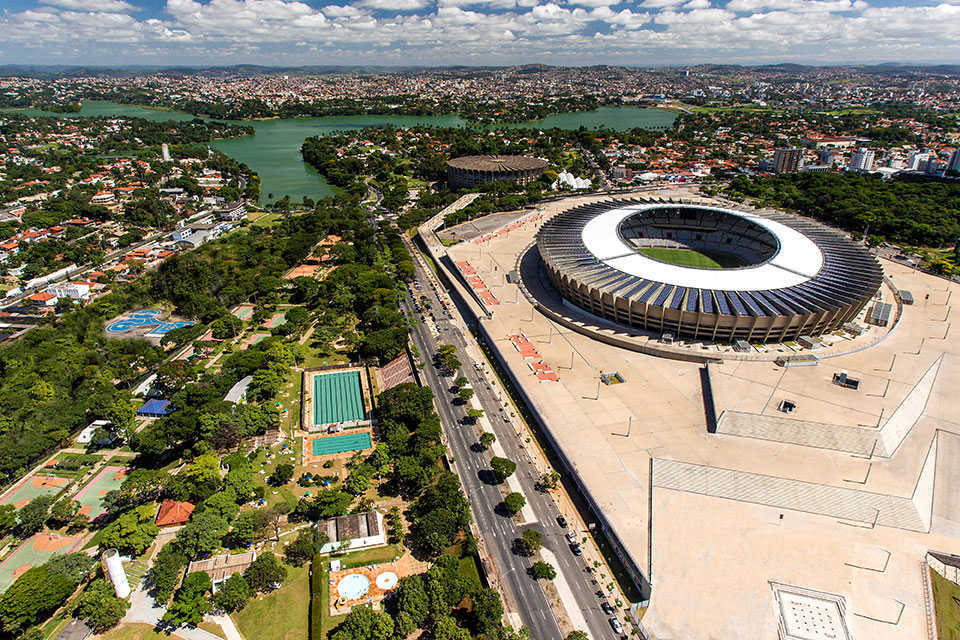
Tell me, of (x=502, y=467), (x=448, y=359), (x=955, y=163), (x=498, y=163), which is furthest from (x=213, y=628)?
(x=955, y=163)

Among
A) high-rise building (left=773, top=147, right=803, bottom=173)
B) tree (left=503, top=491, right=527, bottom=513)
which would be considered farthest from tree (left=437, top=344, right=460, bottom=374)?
high-rise building (left=773, top=147, right=803, bottom=173)

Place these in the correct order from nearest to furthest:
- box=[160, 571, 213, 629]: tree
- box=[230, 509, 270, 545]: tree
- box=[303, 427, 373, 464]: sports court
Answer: box=[160, 571, 213, 629]: tree
box=[230, 509, 270, 545]: tree
box=[303, 427, 373, 464]: sports court

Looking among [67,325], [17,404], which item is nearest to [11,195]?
[67,325]

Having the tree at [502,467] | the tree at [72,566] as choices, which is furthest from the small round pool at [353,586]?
the tree at [72,566]

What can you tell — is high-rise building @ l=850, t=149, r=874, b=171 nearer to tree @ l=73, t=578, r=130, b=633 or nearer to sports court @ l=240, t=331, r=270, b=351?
sports court @ l=240, t=331, r=270, b=351

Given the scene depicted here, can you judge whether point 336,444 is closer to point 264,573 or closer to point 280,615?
point 264,573

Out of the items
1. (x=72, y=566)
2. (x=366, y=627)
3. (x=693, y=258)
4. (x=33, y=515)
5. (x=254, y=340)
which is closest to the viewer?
(x=366, y=627)
